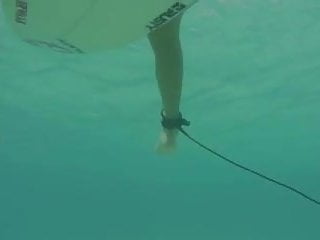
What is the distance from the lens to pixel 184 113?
74.6 ft

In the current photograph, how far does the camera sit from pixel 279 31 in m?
15.0

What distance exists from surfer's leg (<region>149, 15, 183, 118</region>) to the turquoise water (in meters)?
8.62

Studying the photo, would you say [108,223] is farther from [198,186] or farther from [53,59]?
[53,59]

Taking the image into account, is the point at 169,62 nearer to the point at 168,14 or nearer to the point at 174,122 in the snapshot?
the point at 174,122

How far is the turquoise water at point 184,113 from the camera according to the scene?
1525 centimetres

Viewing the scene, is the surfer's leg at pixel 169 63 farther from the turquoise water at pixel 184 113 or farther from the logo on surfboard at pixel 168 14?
the turquoise water at pixel 184 113

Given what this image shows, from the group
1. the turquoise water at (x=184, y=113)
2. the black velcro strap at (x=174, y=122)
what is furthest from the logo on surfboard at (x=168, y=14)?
the turquoise water at (x=184, y=113)

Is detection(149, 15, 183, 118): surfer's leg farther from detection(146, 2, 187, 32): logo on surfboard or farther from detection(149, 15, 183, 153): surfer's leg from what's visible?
detection(146, 2, 187, 32): logo on surfboard

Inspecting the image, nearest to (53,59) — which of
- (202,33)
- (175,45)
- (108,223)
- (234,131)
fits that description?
(202,33)

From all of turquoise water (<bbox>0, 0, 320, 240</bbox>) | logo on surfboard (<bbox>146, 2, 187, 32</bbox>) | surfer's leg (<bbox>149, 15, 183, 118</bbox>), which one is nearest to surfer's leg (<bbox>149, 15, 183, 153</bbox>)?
surfer's leg (<bbox>149, 15, 183, 118</bbox>)

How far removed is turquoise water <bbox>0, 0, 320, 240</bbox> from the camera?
1525 cm

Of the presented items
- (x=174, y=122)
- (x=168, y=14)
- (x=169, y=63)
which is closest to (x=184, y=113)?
(x=174, y=122)

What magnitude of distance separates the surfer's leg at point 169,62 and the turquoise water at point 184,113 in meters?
8.62

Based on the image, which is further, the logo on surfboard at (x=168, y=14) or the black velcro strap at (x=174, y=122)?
the black velcro strap at (x=174, y=122)
